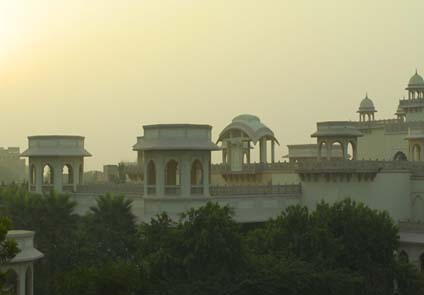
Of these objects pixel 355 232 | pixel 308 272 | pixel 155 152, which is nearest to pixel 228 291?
pixel 308 272

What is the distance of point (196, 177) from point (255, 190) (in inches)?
157

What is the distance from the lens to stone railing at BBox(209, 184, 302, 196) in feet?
141

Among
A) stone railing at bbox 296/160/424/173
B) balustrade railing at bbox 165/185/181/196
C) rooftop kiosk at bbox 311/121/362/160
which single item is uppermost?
rooftop kiosk at bbox 311/121/362/160

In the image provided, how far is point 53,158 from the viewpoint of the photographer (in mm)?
49312

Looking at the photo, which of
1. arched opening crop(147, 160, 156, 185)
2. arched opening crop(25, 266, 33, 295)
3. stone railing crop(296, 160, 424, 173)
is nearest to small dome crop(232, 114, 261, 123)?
stone railing crop(296, 160, 424, 173)

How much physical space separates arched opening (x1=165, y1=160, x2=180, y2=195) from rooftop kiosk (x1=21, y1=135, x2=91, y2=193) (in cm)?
962

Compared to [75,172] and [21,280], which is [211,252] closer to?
[21,280]

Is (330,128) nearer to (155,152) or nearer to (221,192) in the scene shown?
(221,192)

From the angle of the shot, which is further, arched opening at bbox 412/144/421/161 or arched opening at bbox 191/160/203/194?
arched opening at bbox 412/144/421/161

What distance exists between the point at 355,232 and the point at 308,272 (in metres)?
3.80

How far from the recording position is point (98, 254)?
3706cm

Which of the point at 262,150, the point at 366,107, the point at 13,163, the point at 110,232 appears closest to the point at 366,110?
the point at 366,107

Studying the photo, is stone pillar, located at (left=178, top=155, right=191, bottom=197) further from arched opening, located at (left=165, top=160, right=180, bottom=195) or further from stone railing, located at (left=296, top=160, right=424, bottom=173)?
stone railing, located at (left=296, top=160, right=424, bottom=173)

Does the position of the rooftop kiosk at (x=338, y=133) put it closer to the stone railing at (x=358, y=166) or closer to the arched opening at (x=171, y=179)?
the stone railing at (x=358, y=166)
